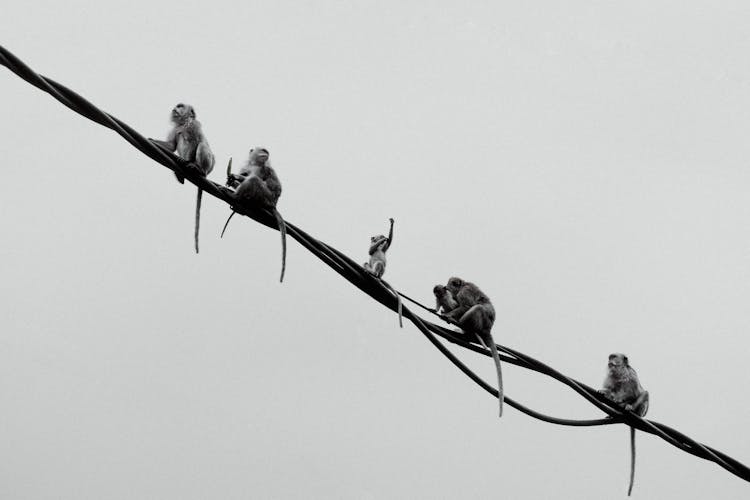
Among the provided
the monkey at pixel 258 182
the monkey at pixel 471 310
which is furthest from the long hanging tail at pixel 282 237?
the monkey at pixel 471 310

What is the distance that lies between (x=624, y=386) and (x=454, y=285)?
2.72 meters

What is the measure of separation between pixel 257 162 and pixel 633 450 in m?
5.15

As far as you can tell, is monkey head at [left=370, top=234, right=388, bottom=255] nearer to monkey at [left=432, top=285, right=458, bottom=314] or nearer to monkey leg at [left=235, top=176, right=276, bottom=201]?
monkey at [left=432, top=285, right=458, bottom=314]

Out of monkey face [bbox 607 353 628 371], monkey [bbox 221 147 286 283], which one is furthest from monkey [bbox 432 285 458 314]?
monkey [bbox 221 147 286 283]

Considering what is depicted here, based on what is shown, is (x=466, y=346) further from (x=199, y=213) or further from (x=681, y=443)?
(x=199, y=213)

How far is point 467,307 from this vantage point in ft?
42.8

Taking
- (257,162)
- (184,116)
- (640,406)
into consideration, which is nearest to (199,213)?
(257,162)

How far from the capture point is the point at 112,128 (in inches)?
256

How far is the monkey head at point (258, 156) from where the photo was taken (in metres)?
10.6

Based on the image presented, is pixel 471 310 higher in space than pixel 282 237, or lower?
higher

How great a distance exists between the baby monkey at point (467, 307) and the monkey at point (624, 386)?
1989mm

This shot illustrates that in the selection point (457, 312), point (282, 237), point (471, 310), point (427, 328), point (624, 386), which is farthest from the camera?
point (624, 386)

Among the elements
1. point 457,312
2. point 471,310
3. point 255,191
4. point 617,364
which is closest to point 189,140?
point 255,191

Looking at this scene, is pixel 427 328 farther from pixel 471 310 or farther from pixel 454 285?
pixel 454 285
